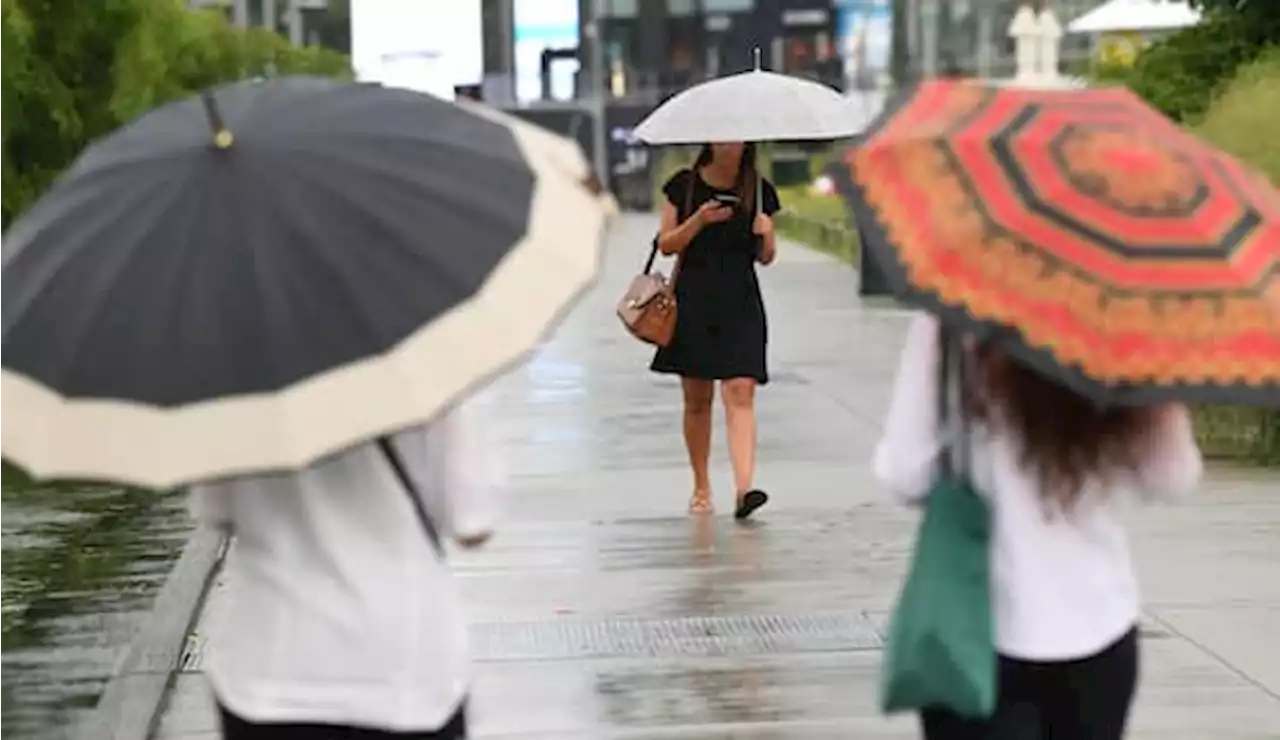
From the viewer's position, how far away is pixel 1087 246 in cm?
371

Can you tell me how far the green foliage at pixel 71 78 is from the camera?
38.0ft

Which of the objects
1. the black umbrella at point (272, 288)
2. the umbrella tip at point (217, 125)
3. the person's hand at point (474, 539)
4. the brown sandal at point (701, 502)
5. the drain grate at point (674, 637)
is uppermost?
the umbrella tip at point (217, 125)

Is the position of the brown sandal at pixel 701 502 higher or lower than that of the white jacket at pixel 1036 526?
lower

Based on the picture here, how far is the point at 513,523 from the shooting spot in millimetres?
10305

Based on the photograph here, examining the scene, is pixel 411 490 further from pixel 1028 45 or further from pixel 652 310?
pixel 652 310

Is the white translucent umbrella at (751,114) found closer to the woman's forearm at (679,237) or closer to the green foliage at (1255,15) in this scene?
the woman's forearm at (679,237)

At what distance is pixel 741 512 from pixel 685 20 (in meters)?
42.9

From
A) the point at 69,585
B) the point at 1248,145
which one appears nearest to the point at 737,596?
the point at 69,585

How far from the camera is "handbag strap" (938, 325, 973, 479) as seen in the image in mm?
3949

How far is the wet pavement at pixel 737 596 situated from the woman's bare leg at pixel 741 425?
230 mm

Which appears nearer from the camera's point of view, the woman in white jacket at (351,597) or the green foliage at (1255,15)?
the woman in white jacket at (351,597)

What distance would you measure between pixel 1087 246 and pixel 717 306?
20.6ft

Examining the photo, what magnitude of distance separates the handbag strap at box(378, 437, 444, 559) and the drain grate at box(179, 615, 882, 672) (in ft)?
12.9

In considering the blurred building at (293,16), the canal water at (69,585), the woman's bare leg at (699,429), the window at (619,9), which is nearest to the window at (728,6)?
the window at (619,9)
